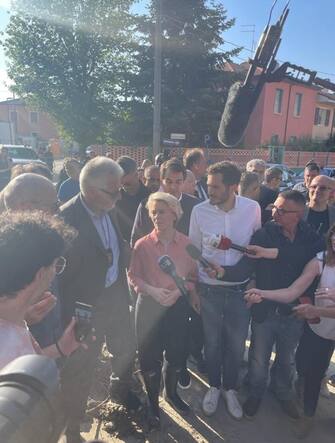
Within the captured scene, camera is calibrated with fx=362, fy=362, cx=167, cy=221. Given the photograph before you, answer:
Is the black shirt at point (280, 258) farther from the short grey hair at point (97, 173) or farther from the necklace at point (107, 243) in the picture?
the short grey hair at point (97, 173)

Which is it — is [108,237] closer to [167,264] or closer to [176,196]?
[167,264]

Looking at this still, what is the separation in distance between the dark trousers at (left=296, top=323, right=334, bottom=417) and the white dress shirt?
0.69 m

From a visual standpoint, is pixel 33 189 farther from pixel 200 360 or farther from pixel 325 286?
pixel 200 360

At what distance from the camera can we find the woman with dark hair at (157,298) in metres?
2.75

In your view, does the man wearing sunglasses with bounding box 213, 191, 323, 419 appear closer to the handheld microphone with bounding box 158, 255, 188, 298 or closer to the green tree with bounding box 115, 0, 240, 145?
the handheld microphone with bounding box 158, 255, 188, 298

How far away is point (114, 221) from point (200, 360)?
68.8 inches

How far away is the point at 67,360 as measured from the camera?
2.01 metres

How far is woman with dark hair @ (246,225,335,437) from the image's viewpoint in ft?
8.43

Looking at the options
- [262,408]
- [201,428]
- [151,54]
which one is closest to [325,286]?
[262,408]

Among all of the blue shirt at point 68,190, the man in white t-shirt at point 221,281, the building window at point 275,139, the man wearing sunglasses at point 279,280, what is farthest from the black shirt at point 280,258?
the building window at point 275,139

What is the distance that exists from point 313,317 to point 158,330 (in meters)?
1.14

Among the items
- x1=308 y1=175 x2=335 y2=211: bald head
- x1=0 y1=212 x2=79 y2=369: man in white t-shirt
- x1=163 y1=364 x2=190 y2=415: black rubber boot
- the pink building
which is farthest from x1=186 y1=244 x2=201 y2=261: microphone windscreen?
the pink building

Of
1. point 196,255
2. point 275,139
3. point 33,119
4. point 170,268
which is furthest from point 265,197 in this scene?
point 33,119

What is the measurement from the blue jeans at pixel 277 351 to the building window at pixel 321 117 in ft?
125
